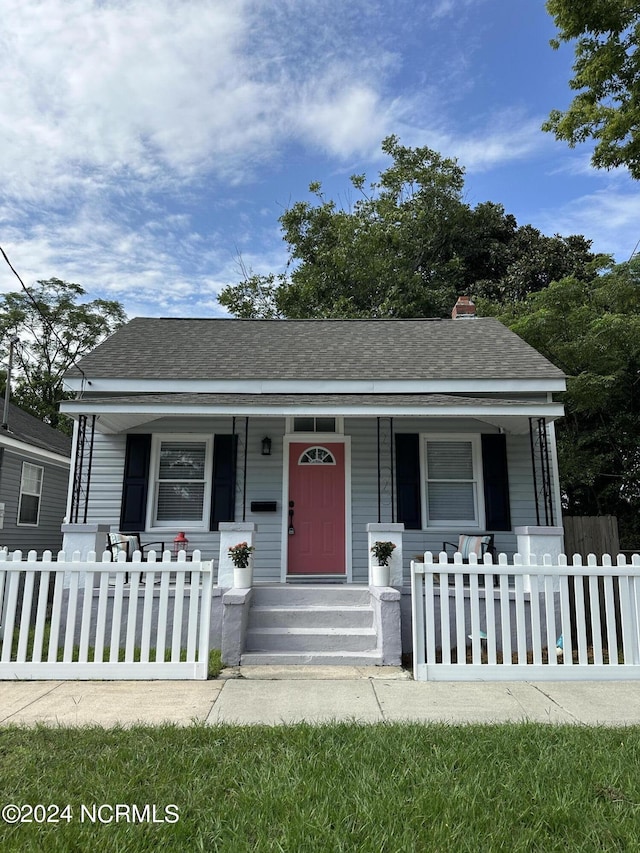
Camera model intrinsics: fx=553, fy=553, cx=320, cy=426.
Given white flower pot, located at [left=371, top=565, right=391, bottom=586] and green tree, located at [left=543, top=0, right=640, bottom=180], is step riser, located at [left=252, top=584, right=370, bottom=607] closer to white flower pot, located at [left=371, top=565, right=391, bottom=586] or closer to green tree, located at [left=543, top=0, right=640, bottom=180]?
white flower pot, located at [left=371, top=565, right=391, bottom=586]

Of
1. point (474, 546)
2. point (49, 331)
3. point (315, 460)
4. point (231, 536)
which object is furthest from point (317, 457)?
point (49, 331)

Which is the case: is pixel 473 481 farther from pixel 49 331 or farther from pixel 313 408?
pixel 49 331

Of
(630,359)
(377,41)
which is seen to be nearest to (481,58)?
(377,41)

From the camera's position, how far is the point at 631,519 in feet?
42.9

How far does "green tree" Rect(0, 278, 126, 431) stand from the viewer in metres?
27.1

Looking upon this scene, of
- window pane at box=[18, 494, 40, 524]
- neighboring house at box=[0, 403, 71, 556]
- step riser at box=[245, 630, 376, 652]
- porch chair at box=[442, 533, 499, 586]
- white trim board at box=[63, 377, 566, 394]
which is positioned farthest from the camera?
window pane at box=[18, 494, 40, 524]

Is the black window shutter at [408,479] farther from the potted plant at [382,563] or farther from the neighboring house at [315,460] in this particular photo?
the potted plant at [382,563]

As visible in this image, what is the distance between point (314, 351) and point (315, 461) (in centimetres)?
231

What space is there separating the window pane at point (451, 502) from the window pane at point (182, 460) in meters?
3.90

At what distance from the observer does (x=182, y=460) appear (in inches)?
368

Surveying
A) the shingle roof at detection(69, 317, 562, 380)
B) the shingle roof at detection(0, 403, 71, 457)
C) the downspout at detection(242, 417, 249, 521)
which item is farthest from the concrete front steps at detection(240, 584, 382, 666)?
the shingle roof at detection(0, 403, 71, 457)

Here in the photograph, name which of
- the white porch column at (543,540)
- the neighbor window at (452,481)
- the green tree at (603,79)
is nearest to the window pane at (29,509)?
the neighbor window at (452,481)

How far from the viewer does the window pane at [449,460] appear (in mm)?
9312

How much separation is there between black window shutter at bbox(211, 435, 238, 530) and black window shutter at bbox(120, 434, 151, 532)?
1117 millimetres
